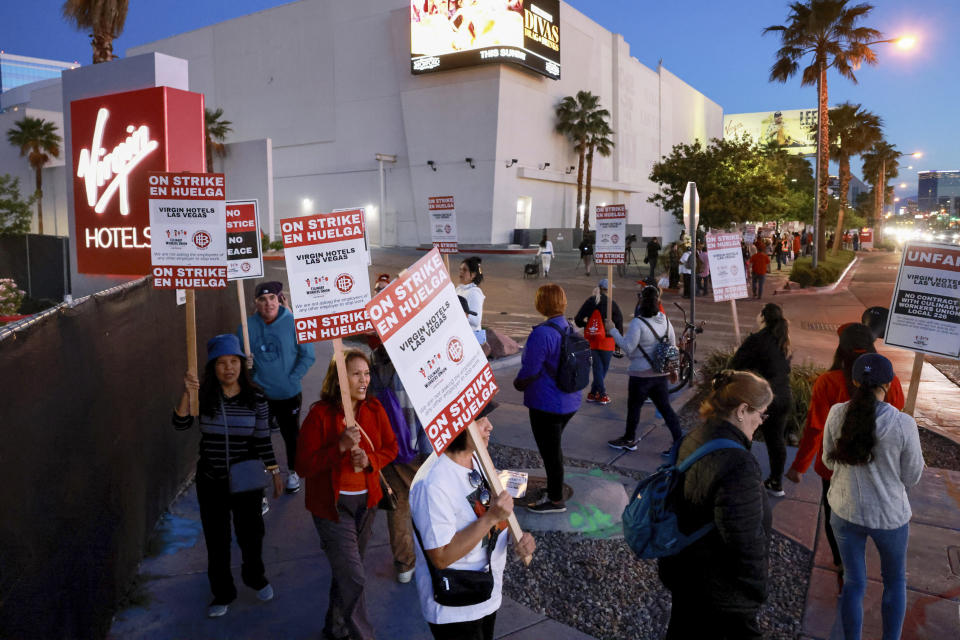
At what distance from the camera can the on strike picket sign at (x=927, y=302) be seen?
474 cm

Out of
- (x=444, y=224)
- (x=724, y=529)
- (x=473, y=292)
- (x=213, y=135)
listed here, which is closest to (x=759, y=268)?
(x=444, y=224)

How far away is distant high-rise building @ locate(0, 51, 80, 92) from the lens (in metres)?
158

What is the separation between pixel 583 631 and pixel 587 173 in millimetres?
43398

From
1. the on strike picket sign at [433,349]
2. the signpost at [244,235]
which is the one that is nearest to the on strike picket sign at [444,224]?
the signpost at [244,235]

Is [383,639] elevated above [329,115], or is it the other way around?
[329,115]

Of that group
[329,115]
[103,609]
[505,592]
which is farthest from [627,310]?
[329,115]

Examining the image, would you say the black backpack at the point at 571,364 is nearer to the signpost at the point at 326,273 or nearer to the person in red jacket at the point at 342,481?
the signpost at the point at 326,273

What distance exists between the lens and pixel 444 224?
11.9 m

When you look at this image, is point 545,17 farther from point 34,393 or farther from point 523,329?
point 34,393

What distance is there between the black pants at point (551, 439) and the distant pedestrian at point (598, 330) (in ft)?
11.2

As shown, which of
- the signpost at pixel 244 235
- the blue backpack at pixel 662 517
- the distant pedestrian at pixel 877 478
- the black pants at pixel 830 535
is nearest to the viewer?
the blue backpack at pixel 662 517

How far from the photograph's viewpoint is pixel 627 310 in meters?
19.9

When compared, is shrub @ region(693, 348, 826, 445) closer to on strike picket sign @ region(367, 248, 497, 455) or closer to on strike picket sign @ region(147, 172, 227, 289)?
on strike picket sign @ region(367, 248, 497, 455)

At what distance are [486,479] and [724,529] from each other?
1.02m
